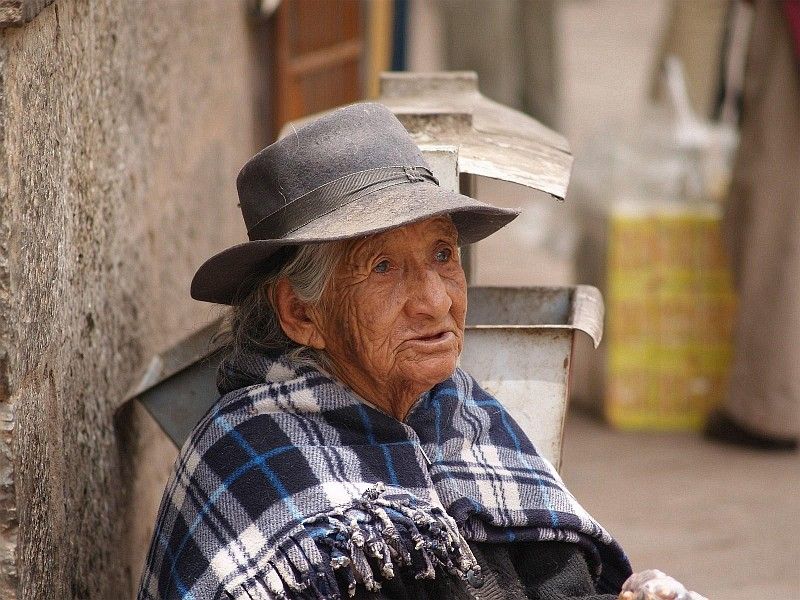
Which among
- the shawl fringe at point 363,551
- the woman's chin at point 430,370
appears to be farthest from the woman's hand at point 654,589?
the woman's chin at point 430,370

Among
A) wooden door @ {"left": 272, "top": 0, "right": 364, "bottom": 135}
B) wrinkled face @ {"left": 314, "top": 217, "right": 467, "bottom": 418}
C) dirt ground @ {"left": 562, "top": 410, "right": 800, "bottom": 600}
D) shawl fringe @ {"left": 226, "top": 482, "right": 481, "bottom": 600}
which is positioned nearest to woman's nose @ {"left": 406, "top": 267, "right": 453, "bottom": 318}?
wrinkled face @ {"left": 314, "top": 217, "right": 467, "bottom": 418}

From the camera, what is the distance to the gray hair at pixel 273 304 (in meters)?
2.11

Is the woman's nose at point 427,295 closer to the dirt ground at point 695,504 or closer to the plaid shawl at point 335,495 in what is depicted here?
the plaid shawl at point 335,495

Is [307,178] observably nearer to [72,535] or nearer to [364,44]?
[72,535]

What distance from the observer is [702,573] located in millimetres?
4020

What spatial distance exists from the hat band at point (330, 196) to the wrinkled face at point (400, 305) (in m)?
0.08

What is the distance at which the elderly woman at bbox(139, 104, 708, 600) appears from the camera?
193cm

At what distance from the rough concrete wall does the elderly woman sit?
0.79 ft

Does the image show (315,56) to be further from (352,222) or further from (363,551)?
(363,551)

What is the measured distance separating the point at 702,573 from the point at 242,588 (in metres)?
2.51

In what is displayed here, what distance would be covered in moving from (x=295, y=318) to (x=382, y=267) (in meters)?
0.19

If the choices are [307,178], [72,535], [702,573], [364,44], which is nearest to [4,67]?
[307,178]

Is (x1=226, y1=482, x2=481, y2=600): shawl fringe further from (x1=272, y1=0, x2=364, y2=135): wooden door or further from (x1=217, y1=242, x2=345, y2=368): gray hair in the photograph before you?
(x1=272, y1=0, x2=364, y2=135): wooden door

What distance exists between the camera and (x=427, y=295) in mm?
2072
